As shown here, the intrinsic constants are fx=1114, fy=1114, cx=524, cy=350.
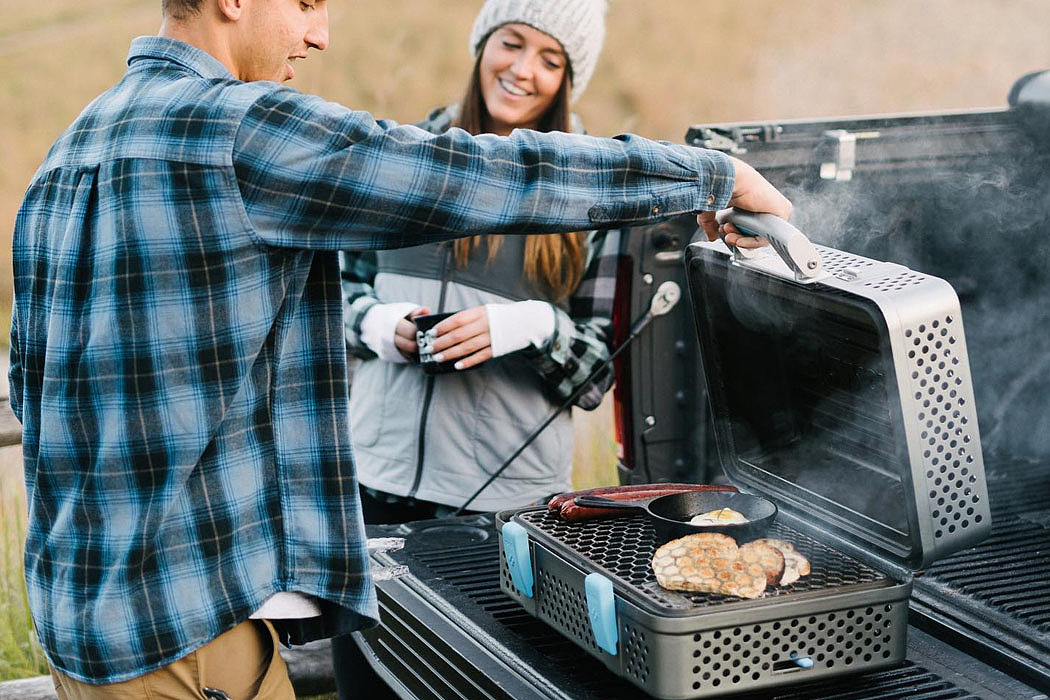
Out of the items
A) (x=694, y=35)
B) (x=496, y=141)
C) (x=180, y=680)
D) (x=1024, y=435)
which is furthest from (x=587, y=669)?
(x=694, y=35)

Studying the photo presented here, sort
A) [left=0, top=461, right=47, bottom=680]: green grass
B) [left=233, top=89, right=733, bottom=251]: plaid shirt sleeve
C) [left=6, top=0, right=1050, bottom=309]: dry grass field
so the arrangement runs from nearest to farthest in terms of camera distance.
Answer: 1. [left=233, top=89, right=733, bottom=251]: plaid shirt sleeve
2. [left=0, top=461, right=47, bottom=680]: green grass
3. [left=6, top=0, right=1050, bottom=309]: dry grass field

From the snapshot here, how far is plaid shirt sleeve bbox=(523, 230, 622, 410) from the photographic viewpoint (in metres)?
2.53

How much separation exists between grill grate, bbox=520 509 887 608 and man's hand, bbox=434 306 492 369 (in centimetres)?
62

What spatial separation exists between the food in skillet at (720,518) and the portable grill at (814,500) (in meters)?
0.06

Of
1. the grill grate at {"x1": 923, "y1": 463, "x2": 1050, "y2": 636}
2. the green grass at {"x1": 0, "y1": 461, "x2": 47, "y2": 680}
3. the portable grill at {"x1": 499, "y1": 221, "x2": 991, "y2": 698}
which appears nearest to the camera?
the portable grill at {"x1": 499, "y1": 221, "x2": 991, "y2": 698}

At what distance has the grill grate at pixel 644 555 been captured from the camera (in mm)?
1475

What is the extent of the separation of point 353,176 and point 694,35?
6.72 m

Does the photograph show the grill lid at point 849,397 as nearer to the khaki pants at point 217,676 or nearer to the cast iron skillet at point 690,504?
the cast iron skillet at point 690,504

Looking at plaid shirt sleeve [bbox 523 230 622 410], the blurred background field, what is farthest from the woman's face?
the blurred background field

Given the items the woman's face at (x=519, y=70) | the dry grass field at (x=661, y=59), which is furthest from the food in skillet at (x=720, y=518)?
the dry grass field at (x=661, y=59)

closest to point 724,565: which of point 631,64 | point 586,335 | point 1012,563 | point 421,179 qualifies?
point 421,179

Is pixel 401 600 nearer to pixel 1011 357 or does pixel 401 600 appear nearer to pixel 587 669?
pixel 587 669

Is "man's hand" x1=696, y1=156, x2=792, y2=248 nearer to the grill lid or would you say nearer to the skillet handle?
the grill lid

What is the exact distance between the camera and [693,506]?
1.81 meters
